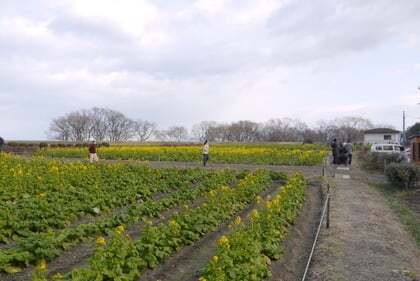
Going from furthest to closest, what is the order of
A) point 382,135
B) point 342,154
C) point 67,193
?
point 382,135, point 342,154, point 67,193

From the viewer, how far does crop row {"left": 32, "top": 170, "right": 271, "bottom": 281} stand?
21.6ft

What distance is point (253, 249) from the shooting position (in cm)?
792

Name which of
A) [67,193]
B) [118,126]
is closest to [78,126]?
[118,126]

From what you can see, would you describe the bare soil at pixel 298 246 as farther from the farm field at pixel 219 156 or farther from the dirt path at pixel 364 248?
the farm field at pixel 219 156

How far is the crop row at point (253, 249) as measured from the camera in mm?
6930

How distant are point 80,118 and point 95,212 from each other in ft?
363

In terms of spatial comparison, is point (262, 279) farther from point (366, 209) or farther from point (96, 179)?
point (96, 179)

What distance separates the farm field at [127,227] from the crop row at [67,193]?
31 millimetres

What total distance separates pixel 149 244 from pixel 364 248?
4.86m

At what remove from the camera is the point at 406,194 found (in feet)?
64.5

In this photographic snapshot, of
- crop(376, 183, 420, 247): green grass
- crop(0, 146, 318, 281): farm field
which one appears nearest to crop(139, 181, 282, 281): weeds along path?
crop(0, 146, 318, 281): farm field

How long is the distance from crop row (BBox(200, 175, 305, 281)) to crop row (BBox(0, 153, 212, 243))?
4364 mm

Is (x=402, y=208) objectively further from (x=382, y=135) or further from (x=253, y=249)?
(x=382, y=135)

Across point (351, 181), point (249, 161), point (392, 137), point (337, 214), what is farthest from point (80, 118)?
point (337, 214)
